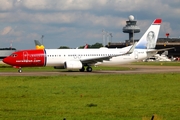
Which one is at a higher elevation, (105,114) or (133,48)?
(133,48)

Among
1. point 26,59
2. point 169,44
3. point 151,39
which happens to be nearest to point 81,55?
point 26,59

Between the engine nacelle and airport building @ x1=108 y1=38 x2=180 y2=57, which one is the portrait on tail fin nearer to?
the engine nacelle

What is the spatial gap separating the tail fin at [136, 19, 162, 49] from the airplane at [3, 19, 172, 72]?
743mm

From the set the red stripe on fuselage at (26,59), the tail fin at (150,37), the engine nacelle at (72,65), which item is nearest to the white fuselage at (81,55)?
the red stripe on fuselage at (26,59)

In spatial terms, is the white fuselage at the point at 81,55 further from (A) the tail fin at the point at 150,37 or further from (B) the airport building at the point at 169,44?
(B) the airport building at the point at 169,44

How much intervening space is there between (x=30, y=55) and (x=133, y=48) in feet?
46.6

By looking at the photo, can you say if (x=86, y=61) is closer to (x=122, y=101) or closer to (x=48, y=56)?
(x=48, y=56)

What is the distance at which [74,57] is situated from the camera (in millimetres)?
56031

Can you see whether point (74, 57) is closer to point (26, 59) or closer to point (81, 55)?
point (81, 55)

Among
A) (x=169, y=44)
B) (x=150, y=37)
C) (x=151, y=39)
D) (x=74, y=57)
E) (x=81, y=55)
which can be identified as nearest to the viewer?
(x=74, y=57)

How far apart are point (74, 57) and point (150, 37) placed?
1357cm

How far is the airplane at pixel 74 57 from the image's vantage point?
178 ft

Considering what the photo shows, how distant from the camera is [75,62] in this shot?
54.3m

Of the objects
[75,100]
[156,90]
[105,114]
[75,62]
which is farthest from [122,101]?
[75,62]
